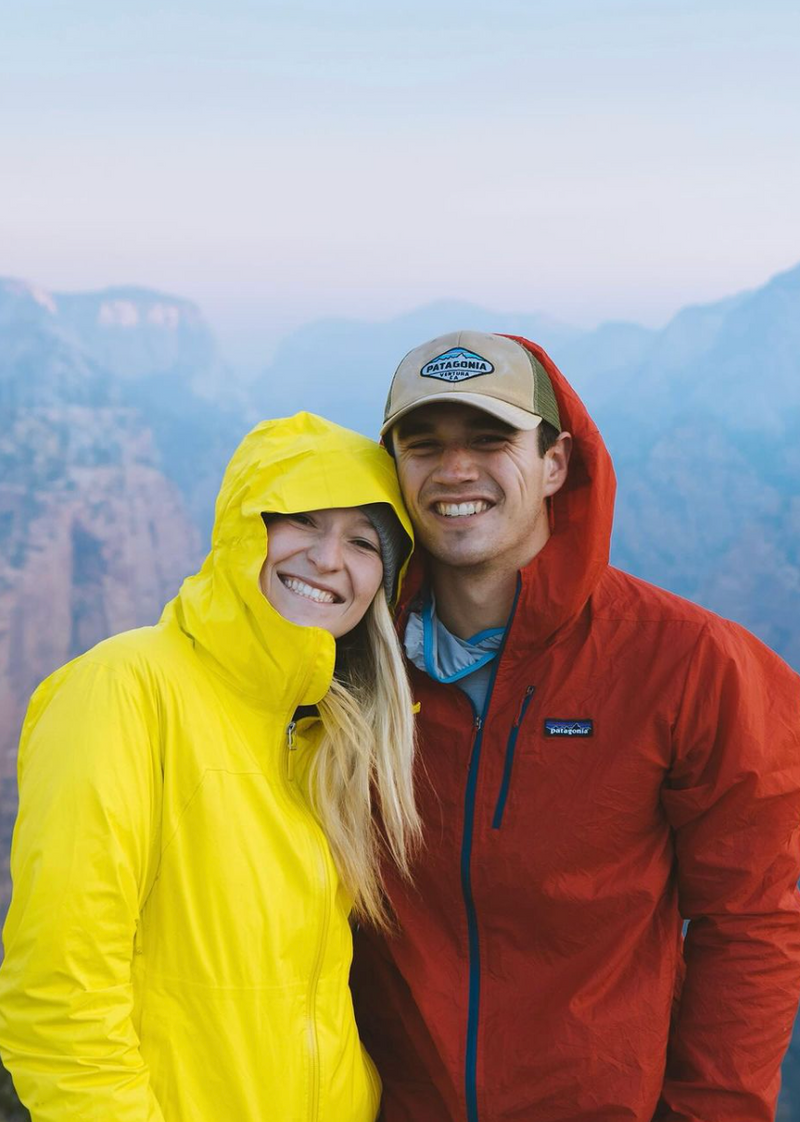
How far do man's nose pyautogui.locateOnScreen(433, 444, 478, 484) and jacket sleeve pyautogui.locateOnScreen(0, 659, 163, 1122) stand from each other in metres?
1.01

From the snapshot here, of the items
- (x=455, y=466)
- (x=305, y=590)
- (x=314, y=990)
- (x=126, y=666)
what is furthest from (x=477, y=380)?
(x=314, y=990)

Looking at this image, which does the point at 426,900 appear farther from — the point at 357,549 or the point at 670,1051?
the point at 357,549

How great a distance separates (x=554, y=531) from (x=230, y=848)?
45.6 inches

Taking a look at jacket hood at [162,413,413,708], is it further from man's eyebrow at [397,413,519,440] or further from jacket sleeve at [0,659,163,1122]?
jacket sleeve at [0,659,163,1122]

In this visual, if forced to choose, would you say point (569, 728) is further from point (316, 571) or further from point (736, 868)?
point (316, 571)

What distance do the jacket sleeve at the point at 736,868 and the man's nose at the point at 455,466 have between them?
72 centimetres

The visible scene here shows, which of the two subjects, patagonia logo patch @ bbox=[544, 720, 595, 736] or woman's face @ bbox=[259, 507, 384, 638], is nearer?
woman's face @ bbox=[259, 507, 384, 638]

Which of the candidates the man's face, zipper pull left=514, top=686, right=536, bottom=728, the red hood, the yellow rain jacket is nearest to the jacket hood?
the yellow rain jacket

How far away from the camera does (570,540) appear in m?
2.38

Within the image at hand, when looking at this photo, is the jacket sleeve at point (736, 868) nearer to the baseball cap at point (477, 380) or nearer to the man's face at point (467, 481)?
the man's face at point (467, 481)

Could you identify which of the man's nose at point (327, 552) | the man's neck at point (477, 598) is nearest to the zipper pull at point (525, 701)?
the man's neck at point (477, 598)

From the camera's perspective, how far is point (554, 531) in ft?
8.06

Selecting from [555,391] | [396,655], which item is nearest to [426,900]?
[396,655]

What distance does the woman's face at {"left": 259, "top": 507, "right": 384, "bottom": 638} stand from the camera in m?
2.18
